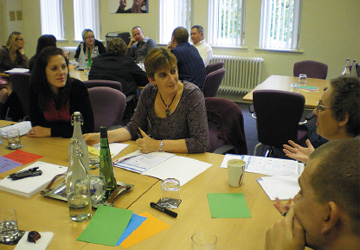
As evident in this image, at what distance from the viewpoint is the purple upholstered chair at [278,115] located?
300 cm

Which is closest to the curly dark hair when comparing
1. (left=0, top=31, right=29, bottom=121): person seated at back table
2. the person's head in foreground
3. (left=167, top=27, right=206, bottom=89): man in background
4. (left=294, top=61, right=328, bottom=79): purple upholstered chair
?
the person's head in foreground

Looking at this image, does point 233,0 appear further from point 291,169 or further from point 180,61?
point 291,169

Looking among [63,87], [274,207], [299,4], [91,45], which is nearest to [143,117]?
[63,87]

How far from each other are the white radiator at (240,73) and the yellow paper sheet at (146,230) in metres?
5.44

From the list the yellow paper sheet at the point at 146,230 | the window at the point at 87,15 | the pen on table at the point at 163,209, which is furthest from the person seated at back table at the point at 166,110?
the window at the point at 87,15

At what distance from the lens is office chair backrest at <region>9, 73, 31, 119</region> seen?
12.3 feet

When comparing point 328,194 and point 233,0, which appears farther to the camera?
point 233,0

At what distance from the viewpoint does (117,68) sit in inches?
169

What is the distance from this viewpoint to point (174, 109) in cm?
231

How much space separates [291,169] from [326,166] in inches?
38.2

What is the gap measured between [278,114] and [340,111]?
1303 millimetres

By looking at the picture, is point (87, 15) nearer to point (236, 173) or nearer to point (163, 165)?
point (163, 165)

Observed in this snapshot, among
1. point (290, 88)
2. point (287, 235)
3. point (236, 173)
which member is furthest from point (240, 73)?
point (287, 235)

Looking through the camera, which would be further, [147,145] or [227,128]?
[227,128]
